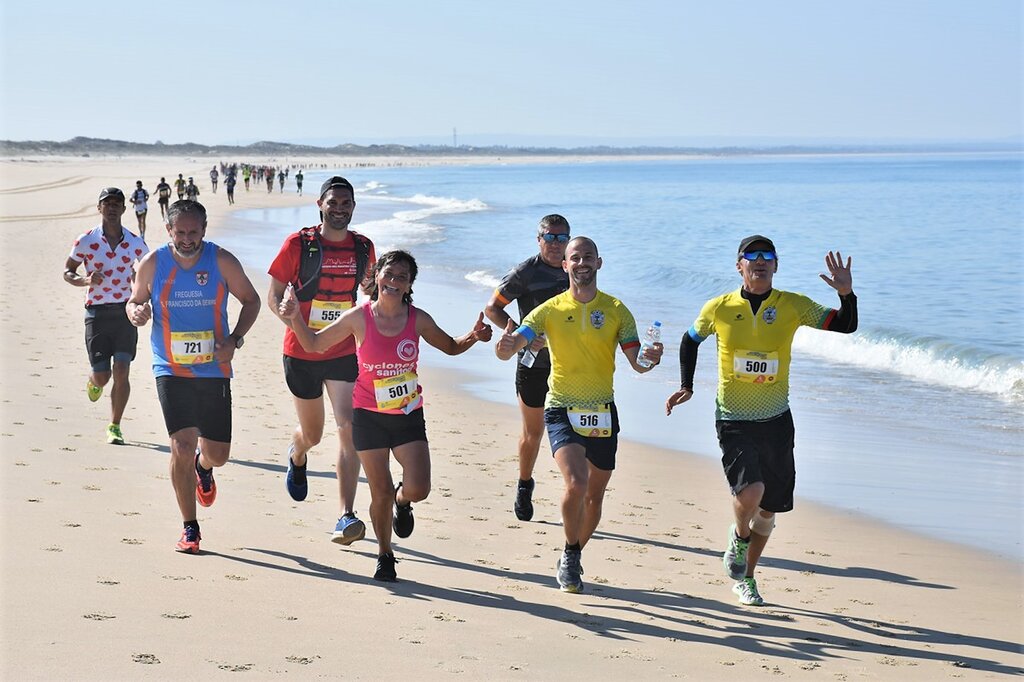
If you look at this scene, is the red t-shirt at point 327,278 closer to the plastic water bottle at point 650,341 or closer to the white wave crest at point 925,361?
the plastic water bottle at point 650,341

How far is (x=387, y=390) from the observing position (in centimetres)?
610

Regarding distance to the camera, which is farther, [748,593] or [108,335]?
[108,335]

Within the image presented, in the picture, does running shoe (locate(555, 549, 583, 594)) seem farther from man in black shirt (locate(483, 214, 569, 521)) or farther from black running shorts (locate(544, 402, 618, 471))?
man in black shirt (locate(483, 214, 569, 521))

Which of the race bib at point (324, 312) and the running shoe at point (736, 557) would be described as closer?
the running shoe at point (736, 557)

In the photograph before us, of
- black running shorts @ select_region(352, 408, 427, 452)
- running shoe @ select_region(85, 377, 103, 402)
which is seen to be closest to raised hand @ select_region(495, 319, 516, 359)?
black running shorts @ select_region(352, 408, 427, 452)

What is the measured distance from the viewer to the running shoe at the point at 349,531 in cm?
655

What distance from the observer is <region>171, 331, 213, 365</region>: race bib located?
6.48m

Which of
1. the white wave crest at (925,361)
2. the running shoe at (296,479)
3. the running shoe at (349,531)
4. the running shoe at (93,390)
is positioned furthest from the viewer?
the white wave crest at (925,361)

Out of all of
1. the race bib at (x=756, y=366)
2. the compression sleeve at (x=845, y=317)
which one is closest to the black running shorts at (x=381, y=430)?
the race bib at (x=756, y=366)

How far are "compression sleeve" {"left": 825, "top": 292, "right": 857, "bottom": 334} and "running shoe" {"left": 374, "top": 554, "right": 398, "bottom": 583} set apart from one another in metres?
2.50

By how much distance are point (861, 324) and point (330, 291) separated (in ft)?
46.0

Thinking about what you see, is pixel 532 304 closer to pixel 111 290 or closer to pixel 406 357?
pixel 406 357

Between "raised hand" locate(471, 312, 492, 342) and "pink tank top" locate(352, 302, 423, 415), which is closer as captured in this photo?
"pink tank top" locate(352, 302, 423, 415)

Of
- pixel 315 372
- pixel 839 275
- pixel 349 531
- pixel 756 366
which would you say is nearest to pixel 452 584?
pixel 349 531
